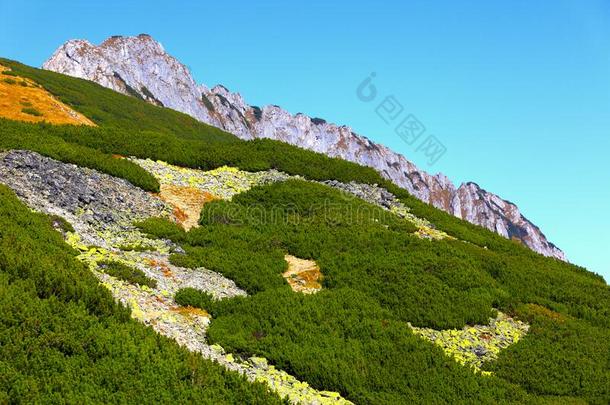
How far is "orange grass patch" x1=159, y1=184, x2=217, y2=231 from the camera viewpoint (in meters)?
26.4

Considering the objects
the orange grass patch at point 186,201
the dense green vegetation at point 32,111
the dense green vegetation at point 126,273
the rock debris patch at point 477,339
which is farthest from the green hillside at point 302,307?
the dense green vegetation at point 32,111

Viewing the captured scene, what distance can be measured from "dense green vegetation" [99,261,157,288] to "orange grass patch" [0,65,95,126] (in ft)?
110

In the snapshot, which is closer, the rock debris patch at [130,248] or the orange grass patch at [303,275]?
the rock debris patch at [130,248]

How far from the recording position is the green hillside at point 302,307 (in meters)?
11.8

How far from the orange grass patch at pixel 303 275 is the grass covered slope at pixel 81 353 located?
8.36 meters

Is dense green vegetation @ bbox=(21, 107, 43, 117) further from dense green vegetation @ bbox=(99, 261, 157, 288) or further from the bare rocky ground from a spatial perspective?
dense green vegetation @ bbox=(99, 261, 157, 288)

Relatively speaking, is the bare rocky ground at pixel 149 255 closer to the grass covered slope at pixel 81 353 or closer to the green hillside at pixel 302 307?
the green hillside at pixel 302 307

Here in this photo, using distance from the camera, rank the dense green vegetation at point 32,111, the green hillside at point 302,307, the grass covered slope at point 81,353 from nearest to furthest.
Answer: the grass covered slope at point 81,353 → the green hillside at point 302,307 → the dense green vegetation at point 32,111

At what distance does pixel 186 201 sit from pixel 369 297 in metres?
12.8

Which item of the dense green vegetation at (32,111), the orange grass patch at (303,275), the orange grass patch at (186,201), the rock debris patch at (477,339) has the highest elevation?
the rock debris patch at (477,339)

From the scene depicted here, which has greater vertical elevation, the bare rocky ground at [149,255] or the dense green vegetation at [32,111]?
the bare rocky ground at [149,255]

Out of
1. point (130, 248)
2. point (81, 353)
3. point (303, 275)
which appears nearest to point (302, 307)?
point (303, 275)

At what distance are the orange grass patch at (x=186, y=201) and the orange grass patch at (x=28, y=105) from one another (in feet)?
76.3

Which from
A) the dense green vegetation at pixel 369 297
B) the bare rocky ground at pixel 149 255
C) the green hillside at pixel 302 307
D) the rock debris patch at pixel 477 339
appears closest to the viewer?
the green hillside at pixel 302 307
